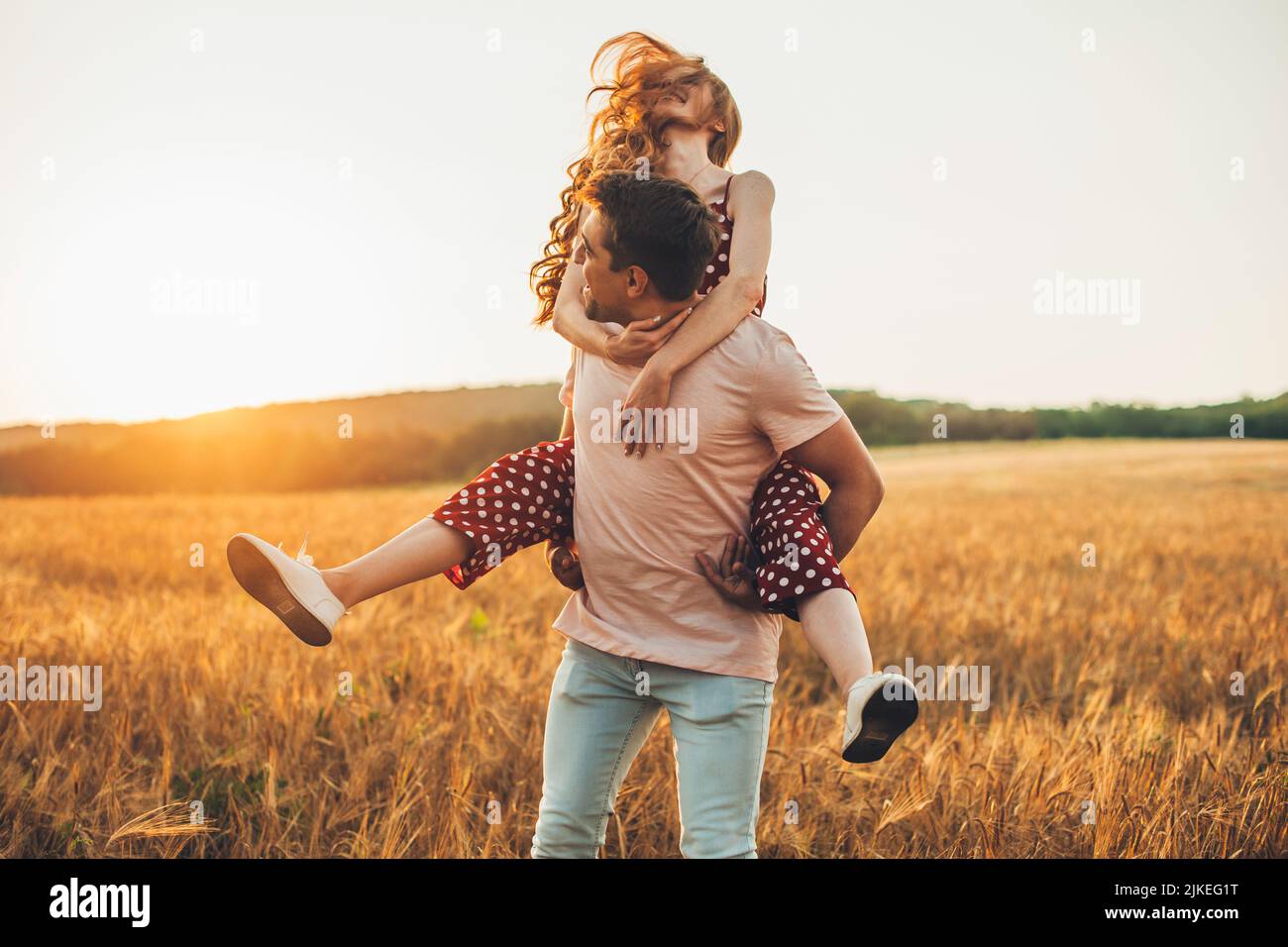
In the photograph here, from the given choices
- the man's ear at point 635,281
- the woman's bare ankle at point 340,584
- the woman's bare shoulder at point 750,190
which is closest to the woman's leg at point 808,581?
the man's ear at point 635,281

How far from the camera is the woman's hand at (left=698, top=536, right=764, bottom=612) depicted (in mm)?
2225

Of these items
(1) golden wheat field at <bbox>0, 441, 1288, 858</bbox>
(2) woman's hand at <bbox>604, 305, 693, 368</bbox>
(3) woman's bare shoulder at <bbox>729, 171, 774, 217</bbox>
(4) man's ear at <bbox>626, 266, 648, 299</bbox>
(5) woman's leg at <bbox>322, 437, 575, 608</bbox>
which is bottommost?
(1) golden wheat field at <bbox>0, 441, 1288, 858</bbox>

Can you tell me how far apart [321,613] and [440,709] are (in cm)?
194

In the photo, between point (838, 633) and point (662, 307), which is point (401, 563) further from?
point (838, 633)

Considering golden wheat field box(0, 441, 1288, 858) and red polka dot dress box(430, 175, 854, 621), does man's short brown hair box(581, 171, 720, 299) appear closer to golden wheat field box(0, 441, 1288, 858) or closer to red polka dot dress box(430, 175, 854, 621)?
red polka dot dress box(430, 175, 854, 621)

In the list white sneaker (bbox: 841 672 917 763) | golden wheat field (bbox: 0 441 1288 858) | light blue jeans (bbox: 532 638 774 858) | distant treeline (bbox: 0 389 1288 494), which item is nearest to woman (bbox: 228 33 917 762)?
white sneaker (bbox: 841 672 917 763)

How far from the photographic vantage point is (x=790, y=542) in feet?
7.16

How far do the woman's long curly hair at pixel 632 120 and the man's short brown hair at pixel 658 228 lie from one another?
29 centimetres

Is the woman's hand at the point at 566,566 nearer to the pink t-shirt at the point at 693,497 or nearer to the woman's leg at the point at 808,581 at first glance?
the pink t-shirt at the point at 693,497

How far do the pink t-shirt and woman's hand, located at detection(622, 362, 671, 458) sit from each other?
20mm

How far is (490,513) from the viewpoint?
234 cm

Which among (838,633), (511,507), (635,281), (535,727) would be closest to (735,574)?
(838,633)
